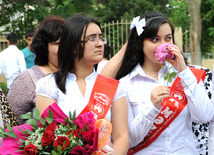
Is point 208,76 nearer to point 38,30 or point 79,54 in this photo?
point 79,54

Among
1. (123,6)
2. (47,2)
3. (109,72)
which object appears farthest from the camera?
(123,6)

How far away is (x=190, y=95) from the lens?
7.13 ft

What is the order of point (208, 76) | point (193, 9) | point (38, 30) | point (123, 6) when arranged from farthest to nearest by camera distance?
point (123, 6) → point (193, 9) → point (38, 30) → point (208, 76)

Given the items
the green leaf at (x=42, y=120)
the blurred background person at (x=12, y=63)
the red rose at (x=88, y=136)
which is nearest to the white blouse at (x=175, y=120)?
the red rose at (x=88, y=136)

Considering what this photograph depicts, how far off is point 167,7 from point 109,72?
2454 centimetres

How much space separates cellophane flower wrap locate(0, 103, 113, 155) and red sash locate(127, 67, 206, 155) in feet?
2.37

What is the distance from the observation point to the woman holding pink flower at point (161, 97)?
216 cm

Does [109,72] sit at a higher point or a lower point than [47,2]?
lower

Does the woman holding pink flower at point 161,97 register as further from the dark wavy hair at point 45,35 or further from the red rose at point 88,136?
the dark wavy hair at point 45,35

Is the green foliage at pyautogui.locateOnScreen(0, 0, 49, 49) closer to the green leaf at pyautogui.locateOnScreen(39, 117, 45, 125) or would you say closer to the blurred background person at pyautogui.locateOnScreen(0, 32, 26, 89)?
the blurred background person at pyautogui.locateOnScreen(0, 32, 26, 89)

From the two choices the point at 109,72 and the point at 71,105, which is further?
the point at 109,72

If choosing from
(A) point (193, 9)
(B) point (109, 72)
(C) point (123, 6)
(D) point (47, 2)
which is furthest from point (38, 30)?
(C) point (123, 6)

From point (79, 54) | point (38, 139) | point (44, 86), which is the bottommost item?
point (38, 139)

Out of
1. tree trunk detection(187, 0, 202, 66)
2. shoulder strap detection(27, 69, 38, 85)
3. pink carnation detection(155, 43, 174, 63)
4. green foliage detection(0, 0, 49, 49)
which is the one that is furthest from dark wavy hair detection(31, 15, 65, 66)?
tree trunk detection(187, 0, 202, 66)
